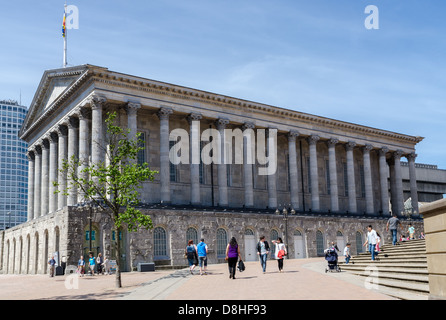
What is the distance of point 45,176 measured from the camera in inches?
2112

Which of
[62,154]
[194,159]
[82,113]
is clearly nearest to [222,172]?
[194,159]

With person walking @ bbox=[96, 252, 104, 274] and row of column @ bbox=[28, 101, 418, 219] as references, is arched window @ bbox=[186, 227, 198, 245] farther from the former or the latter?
person walking @ bbox=[96, 252, 104, 274]

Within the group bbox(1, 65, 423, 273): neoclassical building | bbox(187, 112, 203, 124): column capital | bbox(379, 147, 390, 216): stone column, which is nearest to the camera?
bbox(1, 65, 423, 273): neoclassical building

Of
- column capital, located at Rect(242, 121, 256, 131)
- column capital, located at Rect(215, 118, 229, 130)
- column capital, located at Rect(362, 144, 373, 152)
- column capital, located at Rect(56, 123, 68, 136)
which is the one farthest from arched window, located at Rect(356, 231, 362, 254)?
column capital, located at Rect(56, 123, 68, 136)

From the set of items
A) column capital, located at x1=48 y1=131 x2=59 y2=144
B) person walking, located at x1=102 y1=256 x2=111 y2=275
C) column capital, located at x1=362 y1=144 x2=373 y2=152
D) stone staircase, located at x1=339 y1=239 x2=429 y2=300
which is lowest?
person walking, located at x1=102 y1=256 x2=111 y2=275

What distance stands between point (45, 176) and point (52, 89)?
9.14 meters

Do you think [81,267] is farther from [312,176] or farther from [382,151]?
[382,151]

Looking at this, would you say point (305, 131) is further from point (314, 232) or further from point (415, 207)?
point (415, 207)

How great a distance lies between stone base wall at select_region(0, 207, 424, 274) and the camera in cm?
3894

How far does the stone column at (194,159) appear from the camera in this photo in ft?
156

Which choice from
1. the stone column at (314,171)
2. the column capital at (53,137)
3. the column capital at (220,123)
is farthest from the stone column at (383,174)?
the column capital at (53,137)

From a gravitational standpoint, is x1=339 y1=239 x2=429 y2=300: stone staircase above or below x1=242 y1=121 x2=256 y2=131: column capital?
below

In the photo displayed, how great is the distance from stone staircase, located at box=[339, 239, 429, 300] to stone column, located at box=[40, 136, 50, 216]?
115 ft

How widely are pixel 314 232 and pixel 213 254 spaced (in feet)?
44.7
